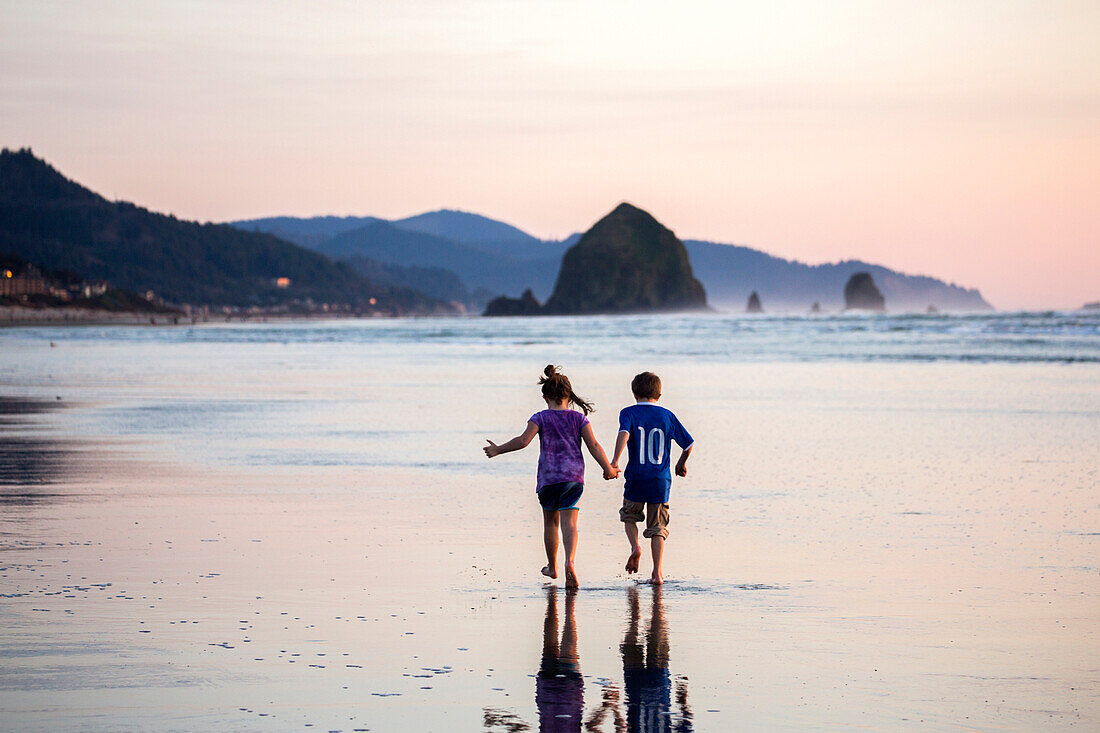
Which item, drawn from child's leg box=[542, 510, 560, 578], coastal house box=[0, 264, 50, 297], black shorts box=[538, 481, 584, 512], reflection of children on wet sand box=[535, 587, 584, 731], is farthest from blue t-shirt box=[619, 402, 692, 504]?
coastal house box=[0, 264, 50, 297]

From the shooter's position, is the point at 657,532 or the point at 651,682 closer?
the point at 651,682

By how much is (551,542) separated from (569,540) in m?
0.13

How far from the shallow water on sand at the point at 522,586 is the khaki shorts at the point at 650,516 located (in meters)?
0.35

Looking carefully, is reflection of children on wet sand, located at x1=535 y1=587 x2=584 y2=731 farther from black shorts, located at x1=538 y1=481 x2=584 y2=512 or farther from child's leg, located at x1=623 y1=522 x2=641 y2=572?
black shorts, located at x1=538 y1=481 x2=584 y2=512

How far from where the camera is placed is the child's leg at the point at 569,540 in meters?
7.49

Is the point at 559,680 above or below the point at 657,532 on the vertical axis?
below

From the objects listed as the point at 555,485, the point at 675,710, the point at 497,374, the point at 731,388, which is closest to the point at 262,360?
the point at 497,374

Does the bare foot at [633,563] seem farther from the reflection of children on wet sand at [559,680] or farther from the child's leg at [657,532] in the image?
the reflection of children on wet sand at [559,680]

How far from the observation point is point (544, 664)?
5777 millimetres

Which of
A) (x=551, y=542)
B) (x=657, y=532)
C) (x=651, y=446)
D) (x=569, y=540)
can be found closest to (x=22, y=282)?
(x=551, y=542)

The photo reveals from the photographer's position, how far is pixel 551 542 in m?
7.70

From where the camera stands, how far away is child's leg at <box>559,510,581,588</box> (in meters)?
7.49

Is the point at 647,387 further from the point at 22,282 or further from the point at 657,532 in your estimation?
the point at 22,282

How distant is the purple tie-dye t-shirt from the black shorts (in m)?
0.03
